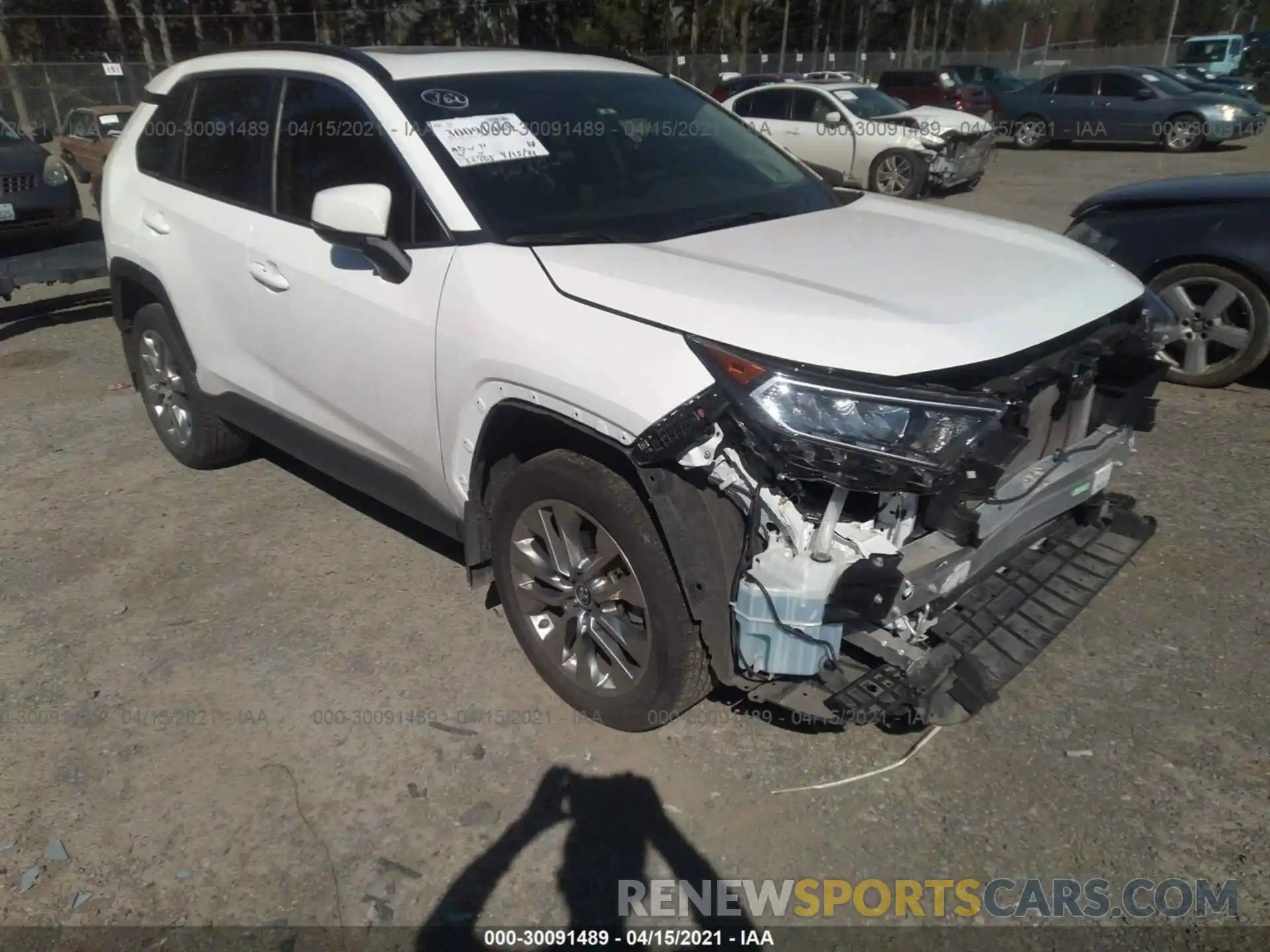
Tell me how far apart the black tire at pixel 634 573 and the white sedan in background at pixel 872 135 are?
37.6ft

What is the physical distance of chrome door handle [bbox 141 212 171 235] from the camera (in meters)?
4.29

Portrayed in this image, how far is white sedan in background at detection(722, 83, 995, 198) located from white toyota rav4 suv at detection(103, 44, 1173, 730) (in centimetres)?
1042

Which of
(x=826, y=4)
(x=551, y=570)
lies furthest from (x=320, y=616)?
→ (x=826, y=4)

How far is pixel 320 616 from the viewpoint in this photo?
3725 mm

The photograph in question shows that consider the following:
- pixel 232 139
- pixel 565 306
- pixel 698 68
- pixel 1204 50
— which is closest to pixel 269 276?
pixel 232 139

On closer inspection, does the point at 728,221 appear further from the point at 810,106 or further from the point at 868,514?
the point at 810,106

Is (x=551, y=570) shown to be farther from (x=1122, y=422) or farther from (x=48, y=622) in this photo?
(x=48, y=622)

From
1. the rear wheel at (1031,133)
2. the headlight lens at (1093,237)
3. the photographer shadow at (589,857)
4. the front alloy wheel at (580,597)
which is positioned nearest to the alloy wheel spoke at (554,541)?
the front alloy wheel at (580,597)

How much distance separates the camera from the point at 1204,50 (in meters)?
36.6

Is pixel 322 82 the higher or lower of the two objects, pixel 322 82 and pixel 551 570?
the higher

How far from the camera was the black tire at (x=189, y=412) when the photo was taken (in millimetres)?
4465

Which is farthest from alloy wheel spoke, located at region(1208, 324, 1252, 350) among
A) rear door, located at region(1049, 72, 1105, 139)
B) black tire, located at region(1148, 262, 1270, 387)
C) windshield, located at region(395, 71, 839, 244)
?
rear door, located at region(1049, 72, 1105, 139)

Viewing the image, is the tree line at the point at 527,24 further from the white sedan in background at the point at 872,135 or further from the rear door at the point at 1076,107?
the white sedan in background at the point at 872,135

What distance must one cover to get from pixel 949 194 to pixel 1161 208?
977 centimetres
